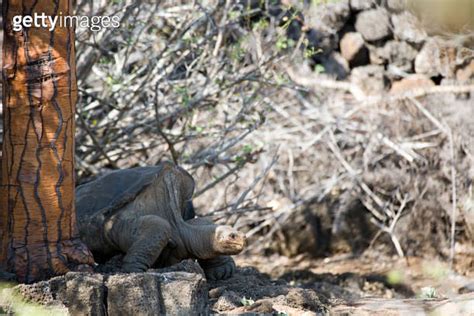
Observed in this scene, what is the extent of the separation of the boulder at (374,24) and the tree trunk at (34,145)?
630 cm

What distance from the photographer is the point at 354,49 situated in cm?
959

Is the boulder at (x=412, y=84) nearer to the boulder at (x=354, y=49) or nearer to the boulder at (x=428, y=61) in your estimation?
the boulder at (x=428, y=61)

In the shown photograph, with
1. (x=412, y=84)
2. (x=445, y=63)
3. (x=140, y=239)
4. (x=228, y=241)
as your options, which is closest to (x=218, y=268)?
(x=228, y=241)

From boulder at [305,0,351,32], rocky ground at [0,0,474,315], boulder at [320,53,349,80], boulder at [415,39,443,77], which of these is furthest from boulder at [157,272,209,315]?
boulder at [320,53,349,80]

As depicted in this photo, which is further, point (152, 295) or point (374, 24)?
point (374, 24)

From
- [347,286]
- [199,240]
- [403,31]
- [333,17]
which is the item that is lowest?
[347,286]

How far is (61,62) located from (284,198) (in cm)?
569

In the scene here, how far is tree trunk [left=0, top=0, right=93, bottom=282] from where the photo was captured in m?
3.65

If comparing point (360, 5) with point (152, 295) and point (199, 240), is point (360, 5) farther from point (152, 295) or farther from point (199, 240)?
point (152, 295)

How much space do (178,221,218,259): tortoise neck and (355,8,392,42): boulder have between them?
5651 mm

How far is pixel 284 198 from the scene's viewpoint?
9.16 metres

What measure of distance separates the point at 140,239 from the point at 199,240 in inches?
12.8

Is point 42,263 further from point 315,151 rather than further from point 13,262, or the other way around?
point 315,151

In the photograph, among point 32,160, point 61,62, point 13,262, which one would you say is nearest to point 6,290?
point 13,262
